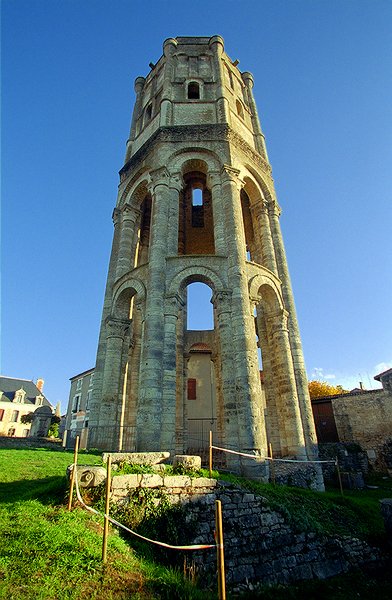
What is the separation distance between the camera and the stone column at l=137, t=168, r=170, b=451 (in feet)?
33.3

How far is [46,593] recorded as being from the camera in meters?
3.38

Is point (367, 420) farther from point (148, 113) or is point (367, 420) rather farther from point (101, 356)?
point (148, 113)

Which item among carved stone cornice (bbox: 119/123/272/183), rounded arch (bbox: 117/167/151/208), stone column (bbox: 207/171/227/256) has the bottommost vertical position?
stone column (bbox: 207/171/227/256)

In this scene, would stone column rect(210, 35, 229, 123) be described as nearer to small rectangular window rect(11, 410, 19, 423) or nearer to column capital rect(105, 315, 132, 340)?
column capital rect(105, 315, 132, 340)

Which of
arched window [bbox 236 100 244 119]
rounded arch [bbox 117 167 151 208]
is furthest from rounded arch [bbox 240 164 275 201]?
arched window [bbox 236 100 244 119]

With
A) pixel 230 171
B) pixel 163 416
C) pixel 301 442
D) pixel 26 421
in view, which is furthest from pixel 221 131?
pixel 26 421

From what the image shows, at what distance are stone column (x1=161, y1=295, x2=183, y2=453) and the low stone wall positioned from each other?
388 cm

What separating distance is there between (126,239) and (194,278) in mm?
4704

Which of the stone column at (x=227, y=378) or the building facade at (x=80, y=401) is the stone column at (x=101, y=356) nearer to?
the stone column at (x=227, y=378)

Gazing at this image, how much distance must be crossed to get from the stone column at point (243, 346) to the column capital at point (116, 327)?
4976 mm

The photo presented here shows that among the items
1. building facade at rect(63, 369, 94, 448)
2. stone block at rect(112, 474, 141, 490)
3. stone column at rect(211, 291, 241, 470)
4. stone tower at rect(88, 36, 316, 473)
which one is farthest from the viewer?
building facade at rect(63, 369, 94, 448)

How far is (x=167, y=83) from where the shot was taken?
1755cm

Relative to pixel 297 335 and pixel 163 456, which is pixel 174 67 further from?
pixel 163 456

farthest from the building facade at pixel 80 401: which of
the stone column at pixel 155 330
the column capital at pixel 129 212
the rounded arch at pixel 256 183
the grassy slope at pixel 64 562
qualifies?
the grassy slope at pixel 64 562
